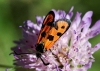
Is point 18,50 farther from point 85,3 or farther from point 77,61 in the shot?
point 85,3

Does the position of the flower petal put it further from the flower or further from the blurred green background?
the blurred green background

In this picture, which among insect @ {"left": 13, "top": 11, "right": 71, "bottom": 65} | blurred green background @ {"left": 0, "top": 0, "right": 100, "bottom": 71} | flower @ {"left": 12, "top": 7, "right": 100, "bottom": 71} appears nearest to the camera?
insect @ {"left": 13, "top": 11, "right": 71, "bottom": 65}

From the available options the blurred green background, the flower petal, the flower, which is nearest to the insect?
the flower

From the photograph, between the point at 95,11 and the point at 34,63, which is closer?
the point at 34,63

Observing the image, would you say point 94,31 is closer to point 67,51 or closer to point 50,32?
point 67,51

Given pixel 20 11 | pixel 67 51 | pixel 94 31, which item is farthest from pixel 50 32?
pixel 20 11

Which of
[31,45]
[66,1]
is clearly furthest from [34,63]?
[66,1]

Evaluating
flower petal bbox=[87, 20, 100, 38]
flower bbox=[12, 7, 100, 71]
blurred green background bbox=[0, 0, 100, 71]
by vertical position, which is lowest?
flower bbox=[12, 7, 100, 71]
